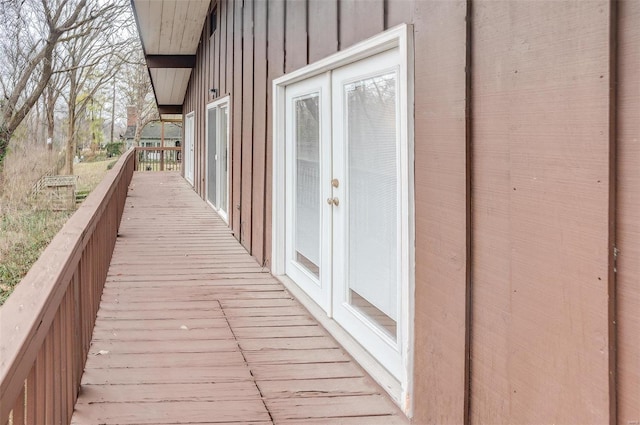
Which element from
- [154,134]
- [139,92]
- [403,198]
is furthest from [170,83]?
Result: [154,134]

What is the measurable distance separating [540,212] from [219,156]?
24.5 feet

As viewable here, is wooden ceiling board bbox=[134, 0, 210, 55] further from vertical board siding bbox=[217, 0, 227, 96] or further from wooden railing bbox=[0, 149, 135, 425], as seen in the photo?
wooden railing bbox=[0, 149, 135, 425]

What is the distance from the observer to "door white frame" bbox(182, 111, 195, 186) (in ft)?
44.4

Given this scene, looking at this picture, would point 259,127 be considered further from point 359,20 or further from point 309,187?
point 359,20

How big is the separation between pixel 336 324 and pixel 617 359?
2.25 metres

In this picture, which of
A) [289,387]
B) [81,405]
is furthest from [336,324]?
[81,405]

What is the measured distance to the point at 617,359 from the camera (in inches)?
52.9

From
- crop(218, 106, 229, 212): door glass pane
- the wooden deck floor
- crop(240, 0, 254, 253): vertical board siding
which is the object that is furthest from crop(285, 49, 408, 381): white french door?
crop(218, 106, 229, 212): door glass pane

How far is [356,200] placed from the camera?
316 cm

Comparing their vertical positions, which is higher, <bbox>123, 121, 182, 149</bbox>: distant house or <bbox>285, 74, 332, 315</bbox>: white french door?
<bbox>123, 121, 182, 149</bbox>: distant house

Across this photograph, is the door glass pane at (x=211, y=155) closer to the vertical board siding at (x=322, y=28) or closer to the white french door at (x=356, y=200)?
the white french door at (x=356, y=200)

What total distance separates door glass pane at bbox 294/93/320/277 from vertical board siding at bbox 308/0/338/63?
1.11ft

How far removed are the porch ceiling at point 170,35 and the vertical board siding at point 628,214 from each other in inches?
315

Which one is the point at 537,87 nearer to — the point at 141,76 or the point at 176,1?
the point at 176,1
